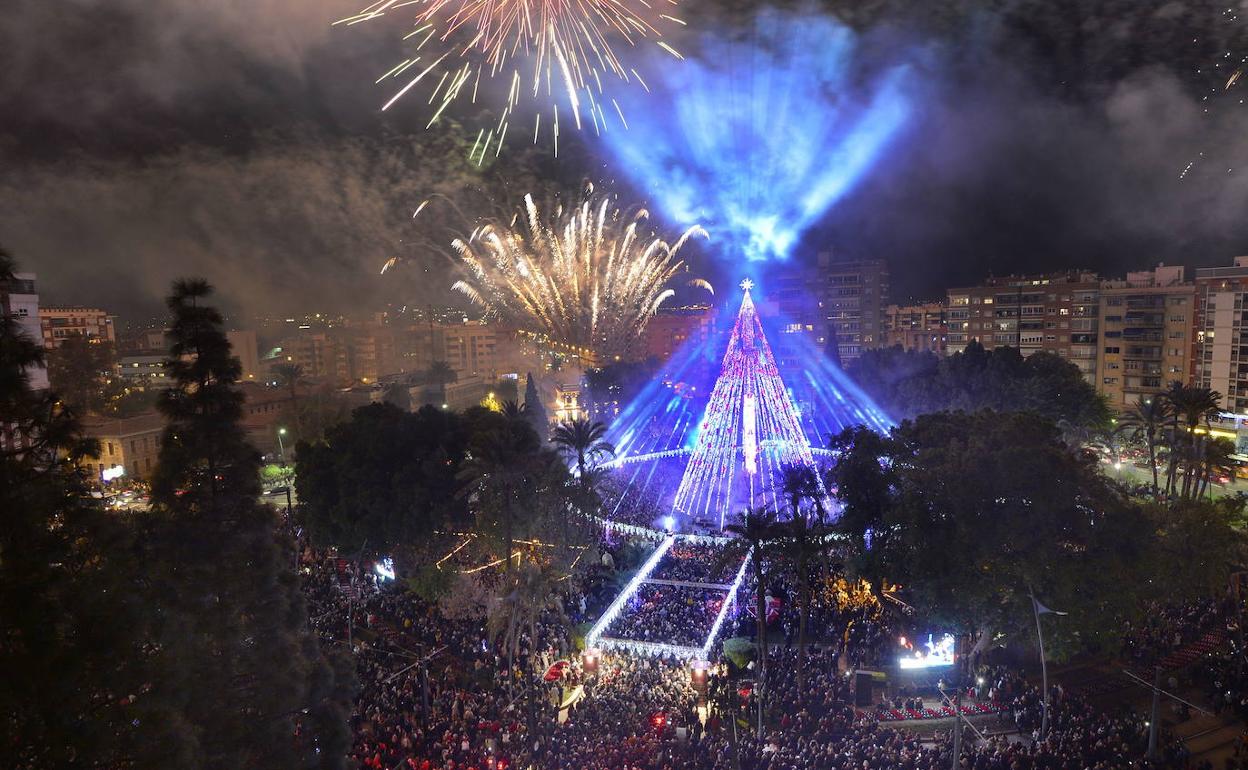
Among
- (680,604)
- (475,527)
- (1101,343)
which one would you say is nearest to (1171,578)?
(680,604)

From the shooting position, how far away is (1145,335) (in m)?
60.6

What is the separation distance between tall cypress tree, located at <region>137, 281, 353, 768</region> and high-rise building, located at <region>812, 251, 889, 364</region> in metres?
93.9

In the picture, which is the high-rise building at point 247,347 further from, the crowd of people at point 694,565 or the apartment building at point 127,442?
the crowd of people at point 694,565

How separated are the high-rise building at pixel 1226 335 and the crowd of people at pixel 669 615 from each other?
153 ft

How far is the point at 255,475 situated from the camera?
11.8 metres

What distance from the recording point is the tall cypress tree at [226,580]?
34.4 feet

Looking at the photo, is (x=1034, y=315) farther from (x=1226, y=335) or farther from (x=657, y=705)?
(x=657, y=705)

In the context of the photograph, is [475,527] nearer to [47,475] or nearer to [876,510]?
[876,510]

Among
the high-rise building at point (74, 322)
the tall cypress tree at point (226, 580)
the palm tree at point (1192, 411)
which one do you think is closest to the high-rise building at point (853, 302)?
the palm tree at point (1192, 411)

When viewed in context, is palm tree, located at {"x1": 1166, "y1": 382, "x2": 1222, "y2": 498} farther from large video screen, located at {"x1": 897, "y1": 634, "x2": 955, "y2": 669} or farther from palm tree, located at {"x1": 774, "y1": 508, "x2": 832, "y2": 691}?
palm tree, located at {"x1": 774, "y1": 508, "x2": 832, "y2": 691}

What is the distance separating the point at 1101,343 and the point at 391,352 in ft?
319

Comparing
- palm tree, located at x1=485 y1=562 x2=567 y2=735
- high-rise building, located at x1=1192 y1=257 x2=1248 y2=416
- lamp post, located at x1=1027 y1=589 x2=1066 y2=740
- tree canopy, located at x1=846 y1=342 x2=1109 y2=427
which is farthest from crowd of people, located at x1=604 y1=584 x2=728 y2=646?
high-rise building, located at x1=1192 y1=257 x2=1248 y2=416

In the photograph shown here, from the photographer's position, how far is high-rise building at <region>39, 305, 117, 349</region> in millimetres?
78188

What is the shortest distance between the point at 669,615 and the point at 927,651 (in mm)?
8308
